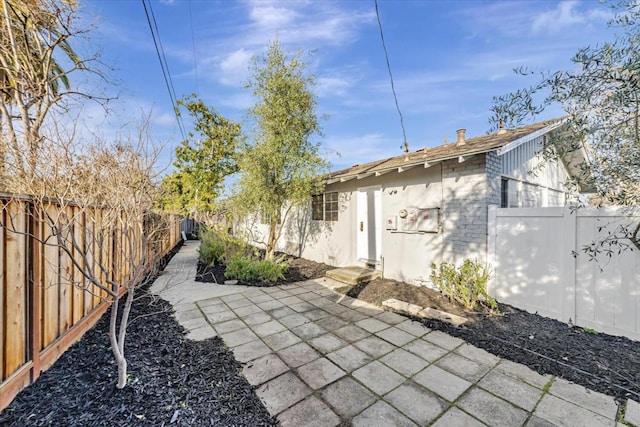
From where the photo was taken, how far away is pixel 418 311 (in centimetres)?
412

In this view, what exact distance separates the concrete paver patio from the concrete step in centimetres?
175

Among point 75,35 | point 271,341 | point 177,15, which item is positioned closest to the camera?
point 271,341

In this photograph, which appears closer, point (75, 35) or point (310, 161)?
point (75, 35)

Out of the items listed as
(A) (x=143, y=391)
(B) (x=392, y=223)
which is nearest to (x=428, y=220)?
(B) (x=392, y=223)

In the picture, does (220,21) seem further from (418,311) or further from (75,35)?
(418,311)

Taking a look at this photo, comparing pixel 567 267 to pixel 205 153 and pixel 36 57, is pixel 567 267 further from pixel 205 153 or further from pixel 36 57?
pixel 205 153

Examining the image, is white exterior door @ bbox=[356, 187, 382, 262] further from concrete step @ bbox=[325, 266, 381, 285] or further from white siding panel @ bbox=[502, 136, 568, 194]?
white siding panel @ bbox=[502, 136, 568, 194]

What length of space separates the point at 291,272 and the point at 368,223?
2.59 m

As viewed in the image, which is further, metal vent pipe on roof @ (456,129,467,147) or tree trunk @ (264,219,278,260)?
tree trunk @ (264,219,278,260)

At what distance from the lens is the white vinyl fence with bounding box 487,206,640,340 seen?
3.23 metres

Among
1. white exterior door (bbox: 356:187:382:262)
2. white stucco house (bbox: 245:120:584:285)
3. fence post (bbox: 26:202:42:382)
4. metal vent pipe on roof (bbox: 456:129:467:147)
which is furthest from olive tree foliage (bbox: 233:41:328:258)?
A: fence post (bbox: 26:202:42:382)

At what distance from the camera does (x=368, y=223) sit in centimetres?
736

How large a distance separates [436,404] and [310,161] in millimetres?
5654

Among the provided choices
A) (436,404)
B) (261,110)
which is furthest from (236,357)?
(261,110)
